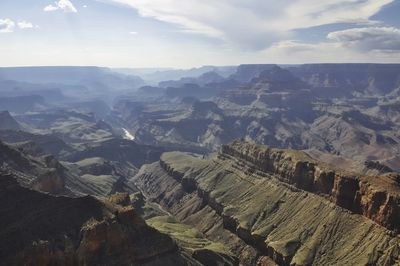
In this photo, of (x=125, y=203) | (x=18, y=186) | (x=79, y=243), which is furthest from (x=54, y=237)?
(x=125, y=203)

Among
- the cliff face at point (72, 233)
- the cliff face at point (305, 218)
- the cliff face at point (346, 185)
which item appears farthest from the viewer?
the cliff face at point (305, 218)

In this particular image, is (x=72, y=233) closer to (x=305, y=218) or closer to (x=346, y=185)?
(x=305, y=218)

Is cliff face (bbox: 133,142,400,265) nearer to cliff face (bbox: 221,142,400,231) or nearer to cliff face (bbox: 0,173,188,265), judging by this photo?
cliff face (bbox: 221,142,400,231)

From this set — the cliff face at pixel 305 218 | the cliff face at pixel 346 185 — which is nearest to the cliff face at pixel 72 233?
the cliff face at pixel 305 218

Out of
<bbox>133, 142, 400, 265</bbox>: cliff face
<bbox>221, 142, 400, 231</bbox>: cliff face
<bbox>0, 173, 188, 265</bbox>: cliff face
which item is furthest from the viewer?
<bbox>133, 142, 400, 265</bbox>: cliff face

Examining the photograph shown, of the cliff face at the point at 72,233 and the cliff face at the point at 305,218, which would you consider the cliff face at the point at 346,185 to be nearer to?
the cliff face at the point at 305,218

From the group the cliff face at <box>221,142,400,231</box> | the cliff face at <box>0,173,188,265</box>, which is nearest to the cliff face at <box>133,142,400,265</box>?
the cliff face at <box>221,142,400,231</box>
